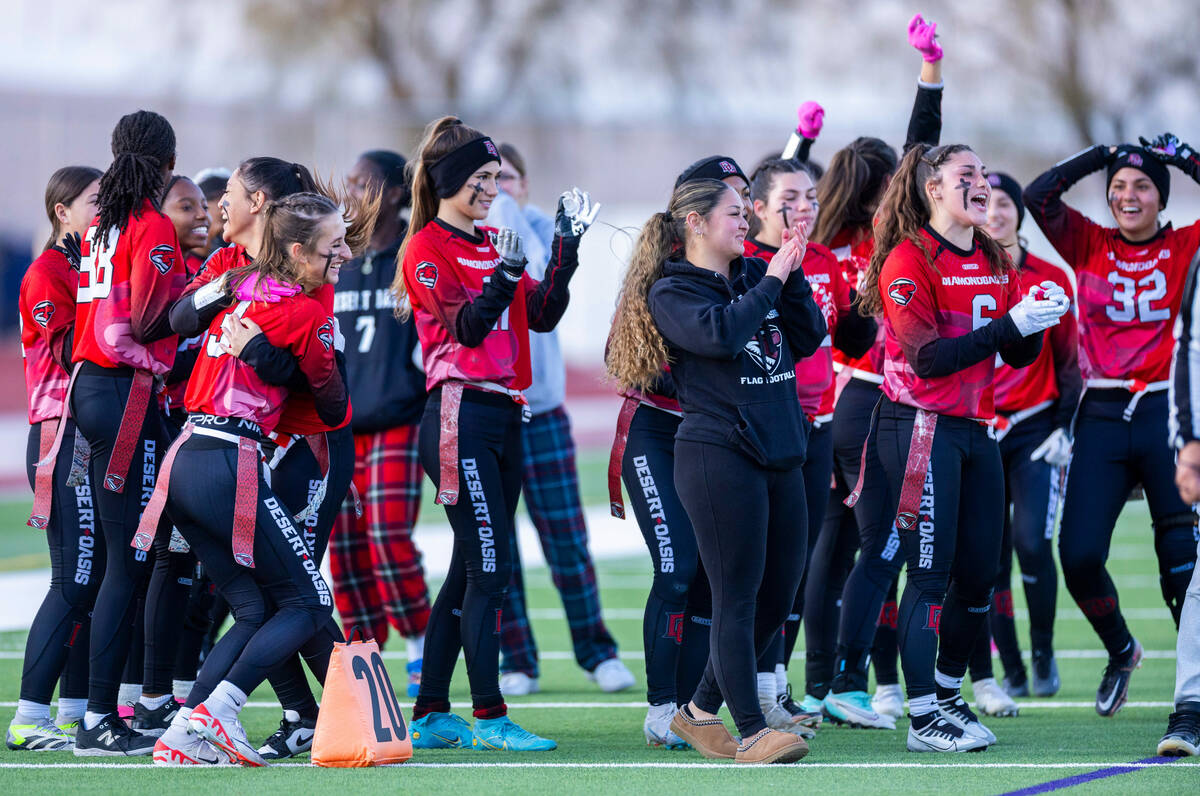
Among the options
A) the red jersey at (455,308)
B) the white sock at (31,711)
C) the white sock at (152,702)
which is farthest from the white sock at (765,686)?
the white sock at (31,711)

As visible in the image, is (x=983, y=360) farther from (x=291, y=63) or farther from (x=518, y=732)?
(x=291, y=63)

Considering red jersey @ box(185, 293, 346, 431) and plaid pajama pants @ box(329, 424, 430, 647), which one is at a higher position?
red jersey @ box(185, 293, 346, 431)

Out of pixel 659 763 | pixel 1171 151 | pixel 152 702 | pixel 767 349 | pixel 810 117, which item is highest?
pixel 810 117

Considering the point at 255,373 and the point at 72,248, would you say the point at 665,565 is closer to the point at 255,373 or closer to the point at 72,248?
the point at 255,373

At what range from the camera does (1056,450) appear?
7.04m

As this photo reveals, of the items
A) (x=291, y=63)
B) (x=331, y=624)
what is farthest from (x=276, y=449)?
(x=291, y=63)

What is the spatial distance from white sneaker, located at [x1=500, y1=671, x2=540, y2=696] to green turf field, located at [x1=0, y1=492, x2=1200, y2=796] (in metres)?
0.09

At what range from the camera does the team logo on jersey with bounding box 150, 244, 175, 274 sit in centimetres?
600

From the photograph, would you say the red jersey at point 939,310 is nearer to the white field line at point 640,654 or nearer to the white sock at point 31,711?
the white field line at point 640,654

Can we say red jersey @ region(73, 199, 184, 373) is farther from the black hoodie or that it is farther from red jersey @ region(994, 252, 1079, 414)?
red jersey @ region(994, 252, 1079, 414)

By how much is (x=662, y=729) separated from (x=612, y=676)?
1.66 meters

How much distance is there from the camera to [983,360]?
5.89 meters

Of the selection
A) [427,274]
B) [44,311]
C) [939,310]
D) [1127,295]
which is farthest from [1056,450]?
[44,311]

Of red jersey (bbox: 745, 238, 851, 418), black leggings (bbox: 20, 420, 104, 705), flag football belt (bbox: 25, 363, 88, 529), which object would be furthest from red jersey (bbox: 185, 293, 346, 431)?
red jersey (bbox: 745, 238, 851, 418)
